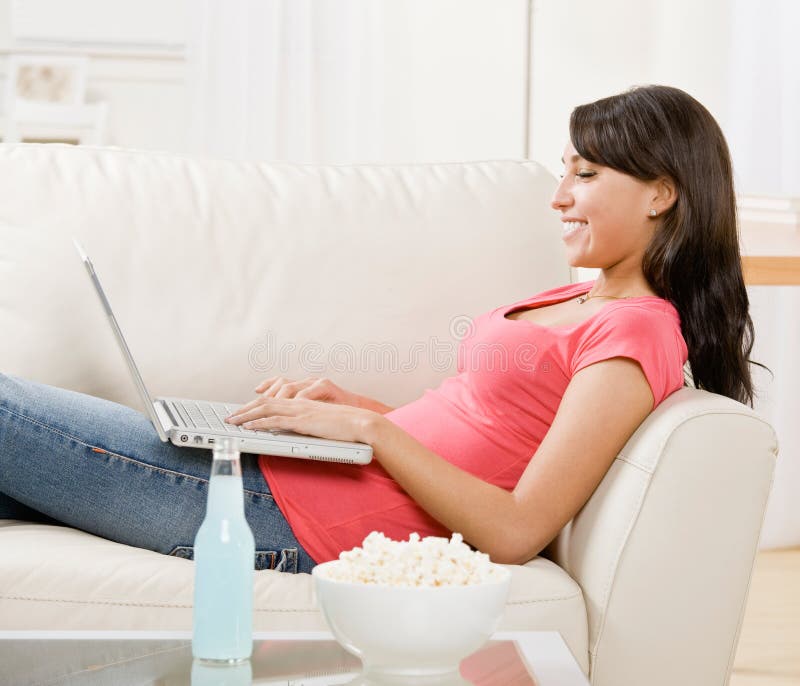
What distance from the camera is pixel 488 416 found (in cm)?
139

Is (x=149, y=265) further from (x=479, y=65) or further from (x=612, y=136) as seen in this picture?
(x=479, y=65)

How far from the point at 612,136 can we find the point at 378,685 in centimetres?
90

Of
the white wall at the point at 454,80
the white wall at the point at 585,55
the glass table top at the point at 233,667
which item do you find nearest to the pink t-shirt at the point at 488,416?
the glass table top at the point at 233,667

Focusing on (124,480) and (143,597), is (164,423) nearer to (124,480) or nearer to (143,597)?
(124,480)

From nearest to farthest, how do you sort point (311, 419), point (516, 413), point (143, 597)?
point (143, 597) → point (311, 419) → point (516, 413)

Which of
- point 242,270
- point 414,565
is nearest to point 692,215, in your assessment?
point 242,270

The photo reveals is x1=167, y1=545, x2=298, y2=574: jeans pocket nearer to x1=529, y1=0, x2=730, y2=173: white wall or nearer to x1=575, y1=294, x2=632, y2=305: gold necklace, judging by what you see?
x1=575, y1=294, x2=632, y2=305: gold necklace

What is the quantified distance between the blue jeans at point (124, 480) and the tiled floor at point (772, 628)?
99 cm

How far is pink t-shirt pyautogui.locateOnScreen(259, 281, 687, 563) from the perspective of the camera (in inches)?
49.8

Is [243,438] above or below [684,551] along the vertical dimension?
above

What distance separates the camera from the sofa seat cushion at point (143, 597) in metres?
1.12

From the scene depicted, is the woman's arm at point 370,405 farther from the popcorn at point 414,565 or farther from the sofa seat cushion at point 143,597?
the popcorn at point 414,565

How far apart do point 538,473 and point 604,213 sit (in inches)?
17.1

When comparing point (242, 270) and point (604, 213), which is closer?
point (604, 213)
